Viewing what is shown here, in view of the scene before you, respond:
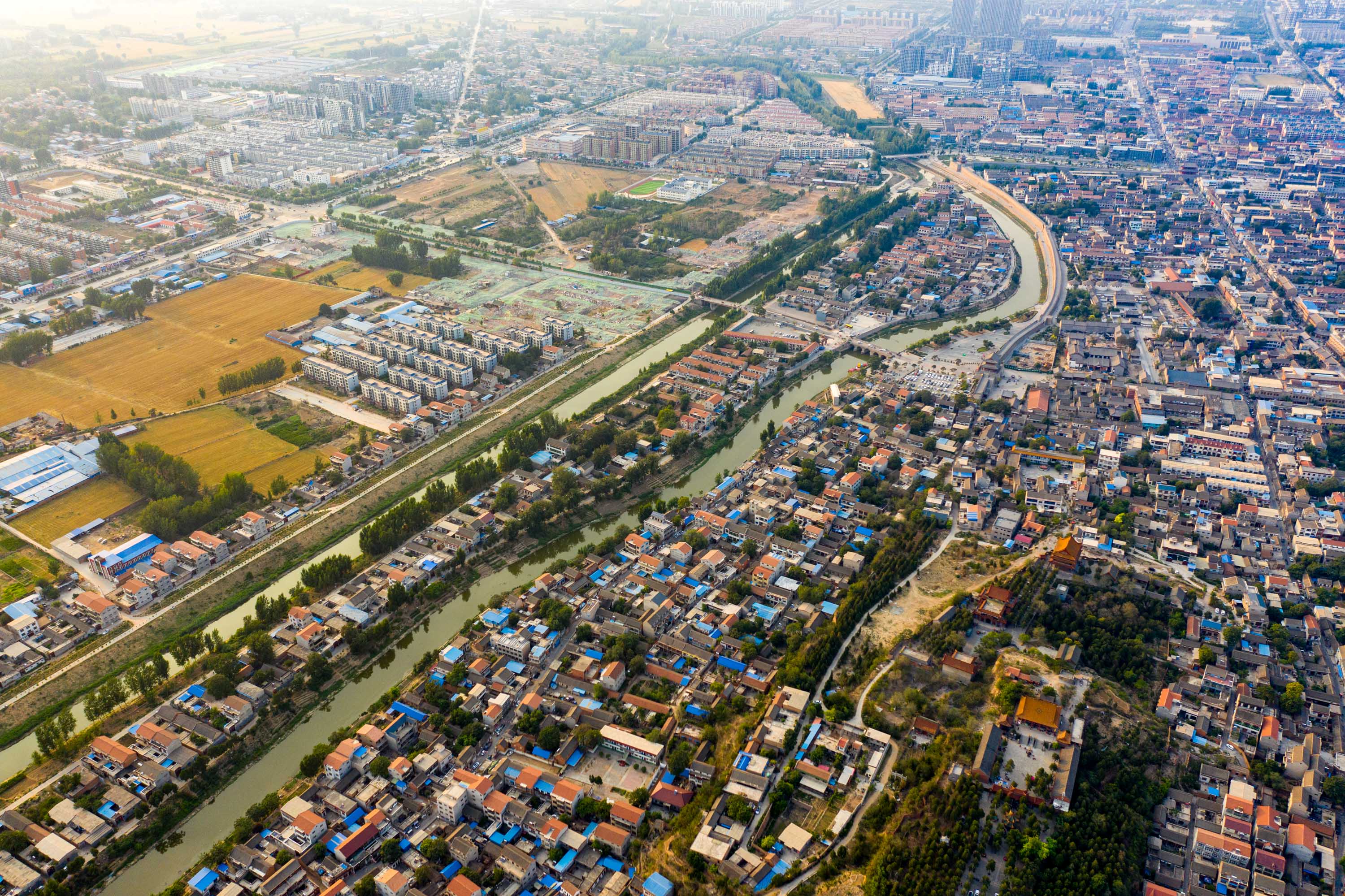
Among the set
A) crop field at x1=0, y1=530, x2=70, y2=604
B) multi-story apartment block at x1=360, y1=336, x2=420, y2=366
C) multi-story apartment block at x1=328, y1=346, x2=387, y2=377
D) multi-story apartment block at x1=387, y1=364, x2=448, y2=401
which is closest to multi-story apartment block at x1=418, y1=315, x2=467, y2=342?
multi-story apartment block at x1=360, y1=336, x2=420, y2=366

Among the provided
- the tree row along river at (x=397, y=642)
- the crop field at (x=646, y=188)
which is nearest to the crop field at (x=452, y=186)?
the crop field at (x=646, y=188)

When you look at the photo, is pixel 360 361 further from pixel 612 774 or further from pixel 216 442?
pixel 612 774

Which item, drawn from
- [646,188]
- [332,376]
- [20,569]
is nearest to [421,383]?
[332,376]

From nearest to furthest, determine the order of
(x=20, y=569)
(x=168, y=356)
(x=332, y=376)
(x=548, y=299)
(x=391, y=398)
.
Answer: (x=20, y=569), (x=391, y=398), (x=332, y=376), (x=168, y=356), (x=548, y=299)

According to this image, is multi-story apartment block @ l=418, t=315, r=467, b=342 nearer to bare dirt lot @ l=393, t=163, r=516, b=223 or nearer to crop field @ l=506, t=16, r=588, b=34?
bare dirt lot @ l=393, t=163, r=516, b=223

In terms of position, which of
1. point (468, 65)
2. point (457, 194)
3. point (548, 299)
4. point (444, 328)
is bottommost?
point (548, 299)

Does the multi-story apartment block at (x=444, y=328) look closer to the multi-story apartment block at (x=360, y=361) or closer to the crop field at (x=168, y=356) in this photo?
the multi-story apartment block at (x=360, y=361)
